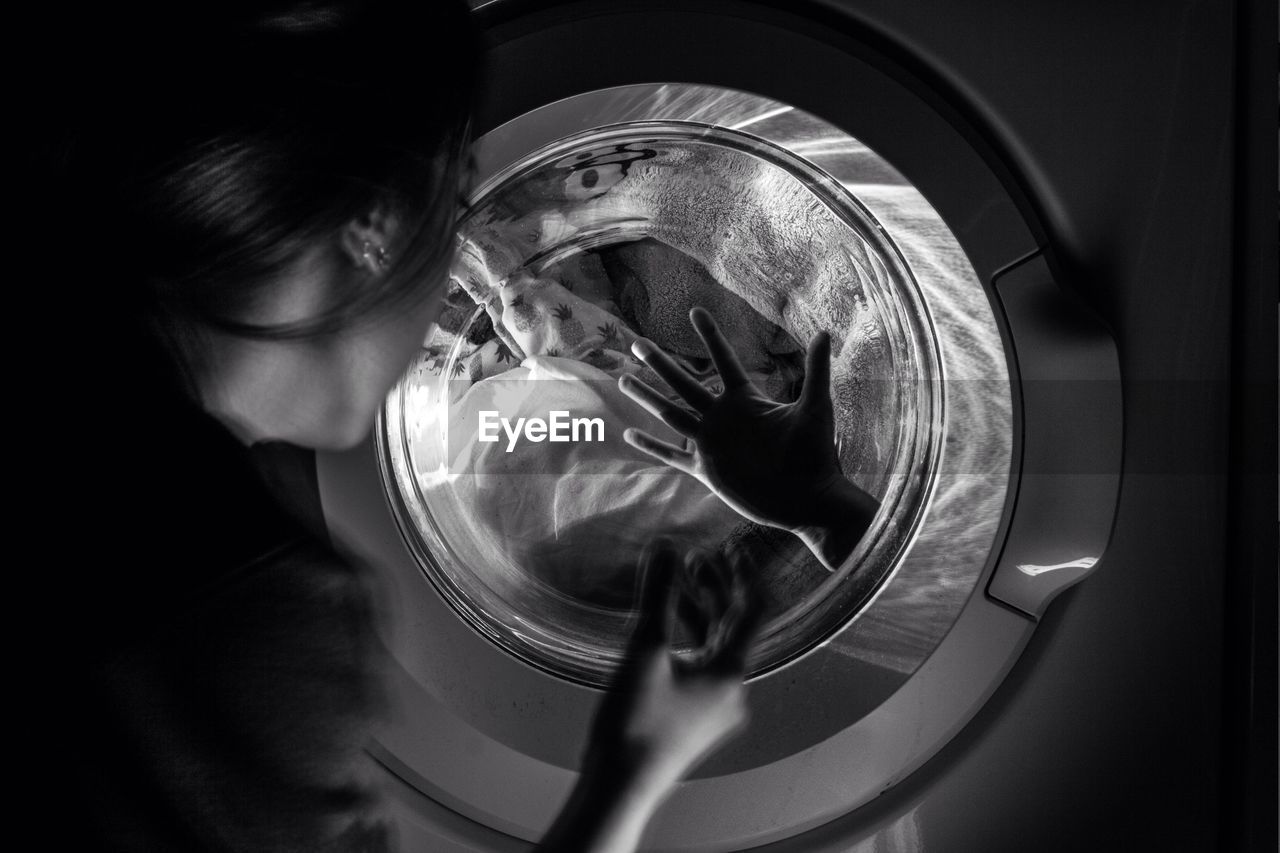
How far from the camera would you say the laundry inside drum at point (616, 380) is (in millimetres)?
654

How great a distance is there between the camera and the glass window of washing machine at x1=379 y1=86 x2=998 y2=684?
0.65 metres

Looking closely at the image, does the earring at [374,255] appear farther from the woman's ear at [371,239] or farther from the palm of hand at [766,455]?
the palm of hand at [766,455]

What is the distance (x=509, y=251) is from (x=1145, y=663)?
1.91ft

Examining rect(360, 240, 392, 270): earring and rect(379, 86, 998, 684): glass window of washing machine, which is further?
rect(379, 86, 998, 684): glass window of washing machine

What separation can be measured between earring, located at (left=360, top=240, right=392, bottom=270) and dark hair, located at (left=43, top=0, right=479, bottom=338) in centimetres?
3

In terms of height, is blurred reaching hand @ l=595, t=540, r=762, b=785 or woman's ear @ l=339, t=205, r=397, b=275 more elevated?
woman's ear @ l=339, t=205, r=397, b=275

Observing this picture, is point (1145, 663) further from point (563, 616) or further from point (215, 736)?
point (215, 736)

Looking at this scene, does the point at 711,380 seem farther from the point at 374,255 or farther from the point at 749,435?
the point at 374,255

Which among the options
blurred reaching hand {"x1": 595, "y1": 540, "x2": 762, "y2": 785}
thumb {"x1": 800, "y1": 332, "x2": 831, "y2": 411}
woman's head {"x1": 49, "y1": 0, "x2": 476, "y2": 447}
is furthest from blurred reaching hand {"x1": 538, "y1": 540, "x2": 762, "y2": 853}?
woman's head {"x1": 49, "y1": 0, "x2": 476, "y2": 447}

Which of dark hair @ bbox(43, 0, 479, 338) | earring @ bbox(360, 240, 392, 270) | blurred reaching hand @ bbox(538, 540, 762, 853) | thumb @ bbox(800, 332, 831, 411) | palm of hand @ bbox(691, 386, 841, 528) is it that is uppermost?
dark hair @ bbox(43, 0, 479, 338)

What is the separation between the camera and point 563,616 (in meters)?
0.70

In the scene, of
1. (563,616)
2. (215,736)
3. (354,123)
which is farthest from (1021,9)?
(215,736)

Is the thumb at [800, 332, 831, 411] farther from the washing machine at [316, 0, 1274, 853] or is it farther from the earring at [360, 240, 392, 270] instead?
the earring at [360, 240, 392, 270]

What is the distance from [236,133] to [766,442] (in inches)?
16.6
